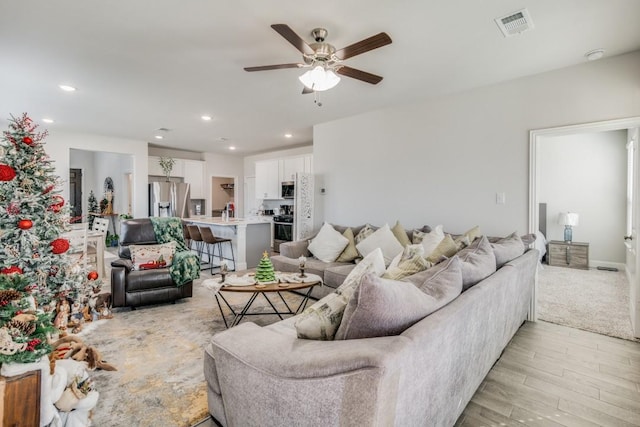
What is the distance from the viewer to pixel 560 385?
215cm

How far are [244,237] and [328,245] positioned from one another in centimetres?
190

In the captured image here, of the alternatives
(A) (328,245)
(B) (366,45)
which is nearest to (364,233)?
(A) (328,245)

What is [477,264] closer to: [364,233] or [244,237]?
[364,233]

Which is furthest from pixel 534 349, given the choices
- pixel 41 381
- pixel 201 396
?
pixel 41 381

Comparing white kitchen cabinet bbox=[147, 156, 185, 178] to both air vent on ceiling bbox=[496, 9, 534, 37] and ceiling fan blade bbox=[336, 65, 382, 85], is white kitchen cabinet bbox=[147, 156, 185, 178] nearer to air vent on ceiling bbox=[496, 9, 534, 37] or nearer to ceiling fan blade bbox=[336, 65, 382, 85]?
ceiling fan blade bbox=[336, 65, 382, 85]

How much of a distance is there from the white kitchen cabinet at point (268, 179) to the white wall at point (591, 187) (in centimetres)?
539

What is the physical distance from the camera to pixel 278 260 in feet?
13.9

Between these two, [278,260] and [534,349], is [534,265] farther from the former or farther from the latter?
[278,260]

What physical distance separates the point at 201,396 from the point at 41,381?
0.86 metres

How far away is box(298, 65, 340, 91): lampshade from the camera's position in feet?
8.02

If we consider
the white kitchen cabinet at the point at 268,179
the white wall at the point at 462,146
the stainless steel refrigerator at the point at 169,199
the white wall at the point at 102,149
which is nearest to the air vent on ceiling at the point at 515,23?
the white wall at the point at 462,146

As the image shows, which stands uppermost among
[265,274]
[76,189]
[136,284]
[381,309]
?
[76,189]

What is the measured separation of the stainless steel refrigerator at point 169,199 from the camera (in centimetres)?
708

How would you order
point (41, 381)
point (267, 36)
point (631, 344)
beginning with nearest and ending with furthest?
point (41, 381) → point (267, 36) → point (631, 344)
